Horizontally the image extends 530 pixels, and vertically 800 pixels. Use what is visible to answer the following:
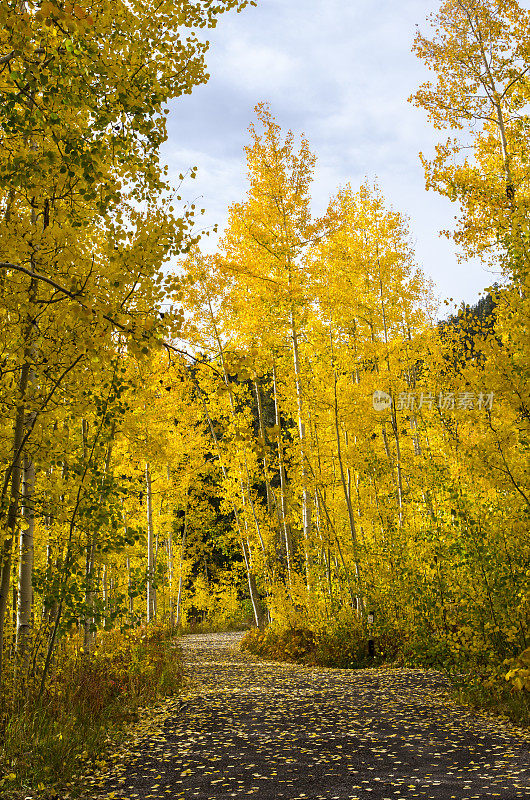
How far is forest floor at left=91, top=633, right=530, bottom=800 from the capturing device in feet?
13.1

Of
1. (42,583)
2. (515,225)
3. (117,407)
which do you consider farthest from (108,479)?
(515,225)

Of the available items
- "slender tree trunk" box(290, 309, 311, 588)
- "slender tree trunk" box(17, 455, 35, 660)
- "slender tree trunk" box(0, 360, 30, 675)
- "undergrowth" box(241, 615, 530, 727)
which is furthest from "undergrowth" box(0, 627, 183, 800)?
"slender tree trunk" box(290, 309, 311, 588)

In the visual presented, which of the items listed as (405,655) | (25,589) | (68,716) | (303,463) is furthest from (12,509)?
(405,655)

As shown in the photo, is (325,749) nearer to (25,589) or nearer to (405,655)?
(25,589)

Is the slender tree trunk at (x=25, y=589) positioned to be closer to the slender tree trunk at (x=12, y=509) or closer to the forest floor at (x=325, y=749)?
the slender tree trunk at (x=12, y=509)

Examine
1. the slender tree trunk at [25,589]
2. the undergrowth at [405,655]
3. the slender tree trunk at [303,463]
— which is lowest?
the undergrowth at [405,655]

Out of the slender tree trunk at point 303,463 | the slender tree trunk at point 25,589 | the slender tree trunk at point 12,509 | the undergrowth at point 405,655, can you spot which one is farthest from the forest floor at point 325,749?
the slender tree trunk at point 303,463

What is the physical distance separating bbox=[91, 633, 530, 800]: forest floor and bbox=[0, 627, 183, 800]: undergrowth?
27cm

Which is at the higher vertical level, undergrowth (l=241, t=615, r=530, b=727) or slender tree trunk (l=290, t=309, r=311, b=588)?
slender tree trunk (l=290, t=309, r=311, b=588)

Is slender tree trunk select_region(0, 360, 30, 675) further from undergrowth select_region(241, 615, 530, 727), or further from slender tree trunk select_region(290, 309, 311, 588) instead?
slender tree trunk select_region(290, 309, 311, 588)

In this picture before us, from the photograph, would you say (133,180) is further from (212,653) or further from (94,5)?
(212,653)

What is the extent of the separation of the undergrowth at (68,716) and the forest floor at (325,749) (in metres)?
0.27

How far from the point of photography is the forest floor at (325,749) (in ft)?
13.1

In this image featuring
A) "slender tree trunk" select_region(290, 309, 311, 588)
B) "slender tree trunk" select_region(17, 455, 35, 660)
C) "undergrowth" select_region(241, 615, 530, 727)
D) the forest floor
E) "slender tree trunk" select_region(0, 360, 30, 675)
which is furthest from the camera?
"slender tree trunk" select_region(290, 309, 311, 588)
